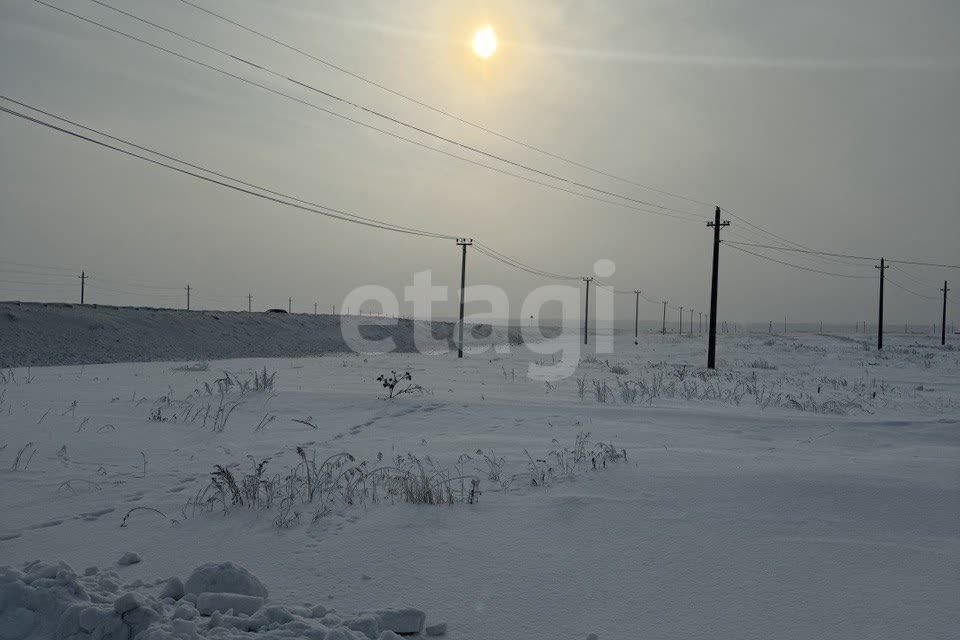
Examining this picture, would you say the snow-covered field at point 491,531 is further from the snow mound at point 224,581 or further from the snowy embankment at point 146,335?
the snowy embankment at point 146,335

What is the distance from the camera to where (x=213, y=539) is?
12.3 ft

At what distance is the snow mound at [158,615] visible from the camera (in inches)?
99.0

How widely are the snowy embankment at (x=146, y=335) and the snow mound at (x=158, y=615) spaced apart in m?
26.7

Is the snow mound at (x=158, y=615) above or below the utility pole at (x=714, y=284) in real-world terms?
below

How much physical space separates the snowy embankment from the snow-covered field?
24.5 meters

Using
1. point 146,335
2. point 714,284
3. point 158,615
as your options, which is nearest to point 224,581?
point 158,615

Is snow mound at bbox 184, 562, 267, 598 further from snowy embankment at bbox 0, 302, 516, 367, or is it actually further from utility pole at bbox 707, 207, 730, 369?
snowy embankment at bbox 0, 302, 516, 367

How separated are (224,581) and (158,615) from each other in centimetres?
35

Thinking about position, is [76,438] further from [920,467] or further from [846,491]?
[920,467]

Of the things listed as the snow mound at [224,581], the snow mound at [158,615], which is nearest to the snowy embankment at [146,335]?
the snow mound at [158,615]

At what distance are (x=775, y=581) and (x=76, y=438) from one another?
6.81 metres

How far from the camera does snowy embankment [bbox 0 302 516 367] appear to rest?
1138 inches

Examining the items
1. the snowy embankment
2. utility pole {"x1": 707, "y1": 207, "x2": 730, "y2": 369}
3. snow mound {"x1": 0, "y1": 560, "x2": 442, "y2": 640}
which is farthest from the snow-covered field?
the snowy embankment

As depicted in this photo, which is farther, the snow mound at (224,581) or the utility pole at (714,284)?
→ the utility pole at (714,284)
